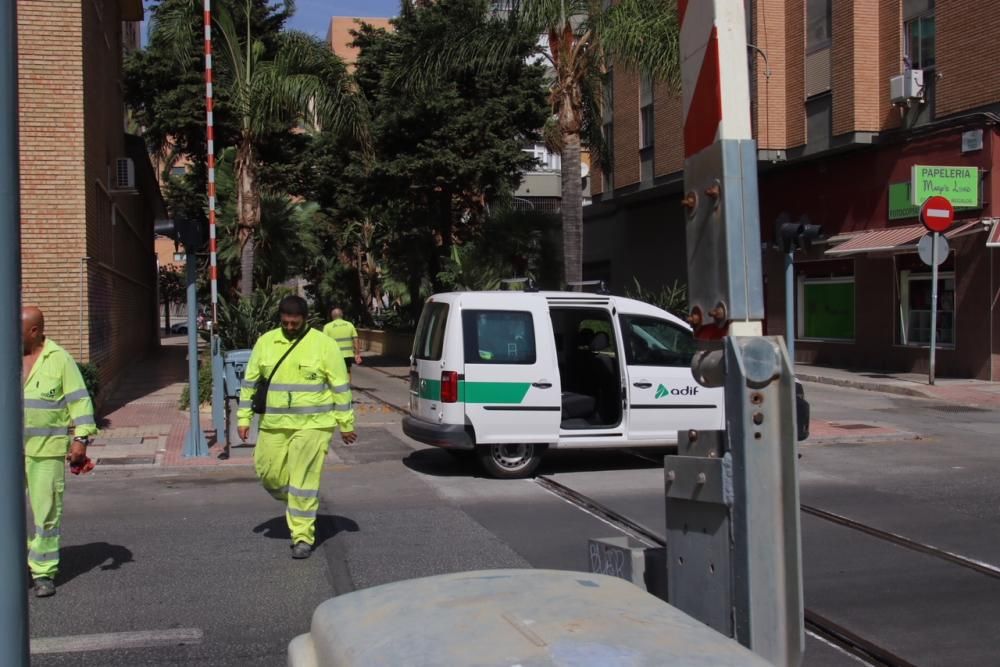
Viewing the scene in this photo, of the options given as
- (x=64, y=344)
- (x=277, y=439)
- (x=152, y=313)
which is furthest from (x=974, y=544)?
(x=152, y=313)

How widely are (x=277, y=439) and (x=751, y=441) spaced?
4.94 m

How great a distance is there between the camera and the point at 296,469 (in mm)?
7004

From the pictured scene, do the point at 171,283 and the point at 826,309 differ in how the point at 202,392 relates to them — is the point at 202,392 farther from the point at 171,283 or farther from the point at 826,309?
the point at 171,283

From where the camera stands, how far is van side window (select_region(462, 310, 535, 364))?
996cm

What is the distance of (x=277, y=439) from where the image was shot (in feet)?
23.3

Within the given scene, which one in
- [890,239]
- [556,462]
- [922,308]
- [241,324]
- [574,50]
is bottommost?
[556,462]

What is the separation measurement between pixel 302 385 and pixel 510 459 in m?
3.63

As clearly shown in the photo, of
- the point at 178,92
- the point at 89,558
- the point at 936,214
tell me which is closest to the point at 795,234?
the point at 936,214

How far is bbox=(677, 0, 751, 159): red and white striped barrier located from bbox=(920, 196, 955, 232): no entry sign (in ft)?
56.6

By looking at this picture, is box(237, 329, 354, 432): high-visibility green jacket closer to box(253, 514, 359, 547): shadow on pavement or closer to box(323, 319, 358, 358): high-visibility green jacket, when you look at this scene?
box(253, 514, 359, 547): shadow on pavement

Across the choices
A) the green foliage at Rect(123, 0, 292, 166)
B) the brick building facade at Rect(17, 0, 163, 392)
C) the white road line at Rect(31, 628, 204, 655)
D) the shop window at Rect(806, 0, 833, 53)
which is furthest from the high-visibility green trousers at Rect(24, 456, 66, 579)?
the shop window at Rect(806, 0, 833, 53)

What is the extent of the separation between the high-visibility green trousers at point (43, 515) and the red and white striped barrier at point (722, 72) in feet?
16.4

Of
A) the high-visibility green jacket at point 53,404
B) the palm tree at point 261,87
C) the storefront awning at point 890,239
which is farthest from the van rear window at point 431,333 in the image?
the storefront awning at point 890,239

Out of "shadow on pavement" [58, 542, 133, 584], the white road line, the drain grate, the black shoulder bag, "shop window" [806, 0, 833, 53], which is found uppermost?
"shop window" [806, 0, 833, 53]
